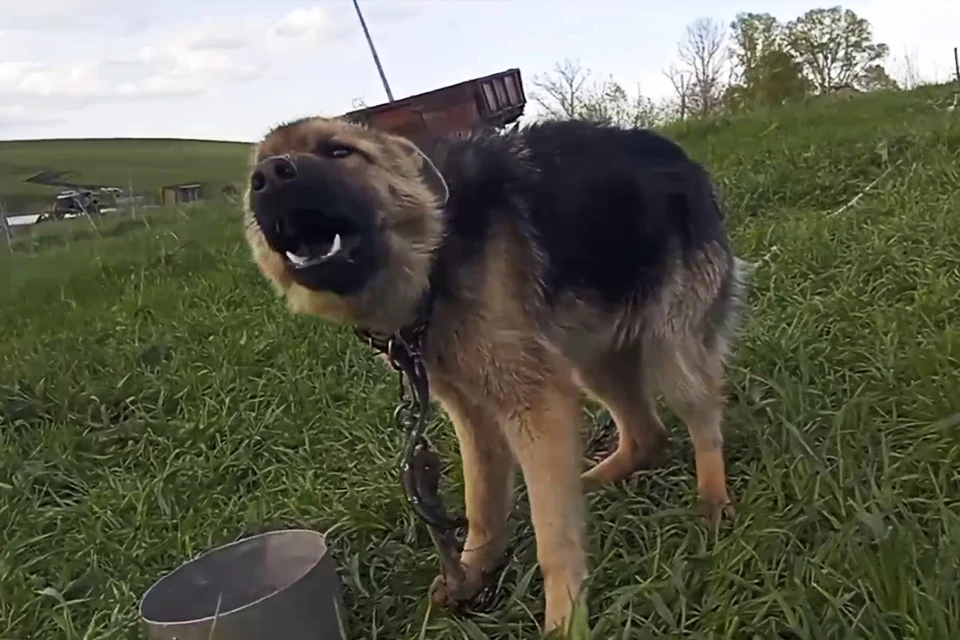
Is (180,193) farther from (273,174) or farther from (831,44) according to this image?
(273,174)

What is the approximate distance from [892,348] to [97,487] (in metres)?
3.23

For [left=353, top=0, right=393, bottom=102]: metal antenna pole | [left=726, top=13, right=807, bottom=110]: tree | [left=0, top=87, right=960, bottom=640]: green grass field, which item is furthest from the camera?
[left=726, top=13, right=807, bottom=110]: tree

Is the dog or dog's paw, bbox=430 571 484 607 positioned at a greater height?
the dog

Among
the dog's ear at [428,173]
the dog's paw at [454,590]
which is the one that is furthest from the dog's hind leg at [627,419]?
the dog's ear at [428,173]

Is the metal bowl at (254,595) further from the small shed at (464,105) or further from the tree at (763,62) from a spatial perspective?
the tree at (763,62)

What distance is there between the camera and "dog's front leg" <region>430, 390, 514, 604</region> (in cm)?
296

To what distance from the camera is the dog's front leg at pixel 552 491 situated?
2611mm

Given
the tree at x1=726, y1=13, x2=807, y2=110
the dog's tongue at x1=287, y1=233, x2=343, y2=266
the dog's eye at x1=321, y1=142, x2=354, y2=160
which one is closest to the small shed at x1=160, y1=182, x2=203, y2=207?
the tree at x1=726, y1=13, x2=807, y2=110

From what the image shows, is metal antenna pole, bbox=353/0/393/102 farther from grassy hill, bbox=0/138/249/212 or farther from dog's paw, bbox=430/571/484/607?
grassy hill, bbox=0/138/249/212

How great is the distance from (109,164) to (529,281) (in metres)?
34.0

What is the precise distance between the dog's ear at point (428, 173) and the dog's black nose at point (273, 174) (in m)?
0.47

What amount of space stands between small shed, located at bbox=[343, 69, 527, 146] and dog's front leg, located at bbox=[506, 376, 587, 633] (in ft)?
9.06

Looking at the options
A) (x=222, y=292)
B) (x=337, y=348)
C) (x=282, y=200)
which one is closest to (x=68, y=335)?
(x=222, y=292)

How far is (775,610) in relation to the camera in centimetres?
224
